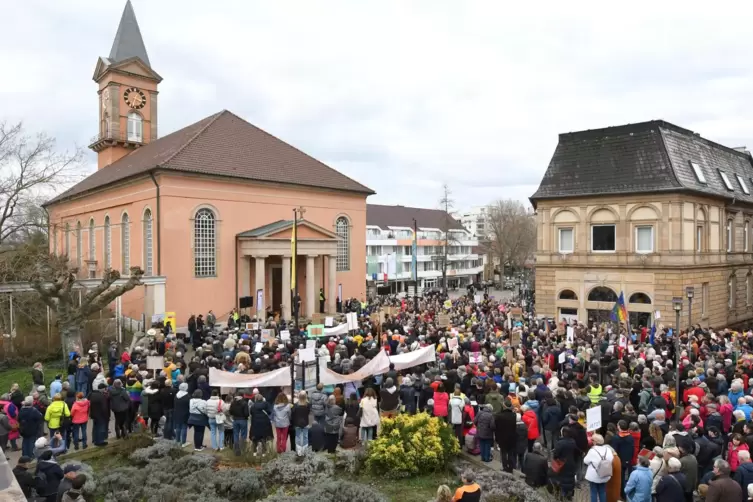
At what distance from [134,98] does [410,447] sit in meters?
43.2

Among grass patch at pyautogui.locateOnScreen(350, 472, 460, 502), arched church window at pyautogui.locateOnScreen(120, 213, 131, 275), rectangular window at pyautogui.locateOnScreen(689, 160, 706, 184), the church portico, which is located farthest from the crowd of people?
rectangular window at pyautogui.locateOnScreen(689, 160, 706, 184)

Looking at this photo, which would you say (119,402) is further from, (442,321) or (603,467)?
(442,321)

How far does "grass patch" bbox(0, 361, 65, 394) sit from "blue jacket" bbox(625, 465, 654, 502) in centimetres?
1755

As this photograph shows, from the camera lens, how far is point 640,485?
27.3ft

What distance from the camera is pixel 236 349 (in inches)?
755

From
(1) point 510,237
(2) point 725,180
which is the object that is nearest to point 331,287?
(2) point 725,180

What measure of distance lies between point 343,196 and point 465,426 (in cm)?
2851

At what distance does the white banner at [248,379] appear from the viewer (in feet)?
43.2

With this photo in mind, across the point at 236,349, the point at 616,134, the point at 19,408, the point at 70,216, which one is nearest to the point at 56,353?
the point at 236,349

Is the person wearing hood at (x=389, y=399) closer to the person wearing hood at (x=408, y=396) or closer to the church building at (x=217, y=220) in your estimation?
the person wearing hood at (x=408, y=396)

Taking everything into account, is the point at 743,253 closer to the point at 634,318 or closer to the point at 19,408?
the point at 634,318

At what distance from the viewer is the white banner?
13.2 metres

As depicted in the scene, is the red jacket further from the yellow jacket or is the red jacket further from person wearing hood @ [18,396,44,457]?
person wearing hood @ [18,396,44,457]

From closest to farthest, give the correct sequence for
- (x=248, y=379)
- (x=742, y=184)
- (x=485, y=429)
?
(x=485, y=429), (x=248, y=379), (x=742, y=184)
